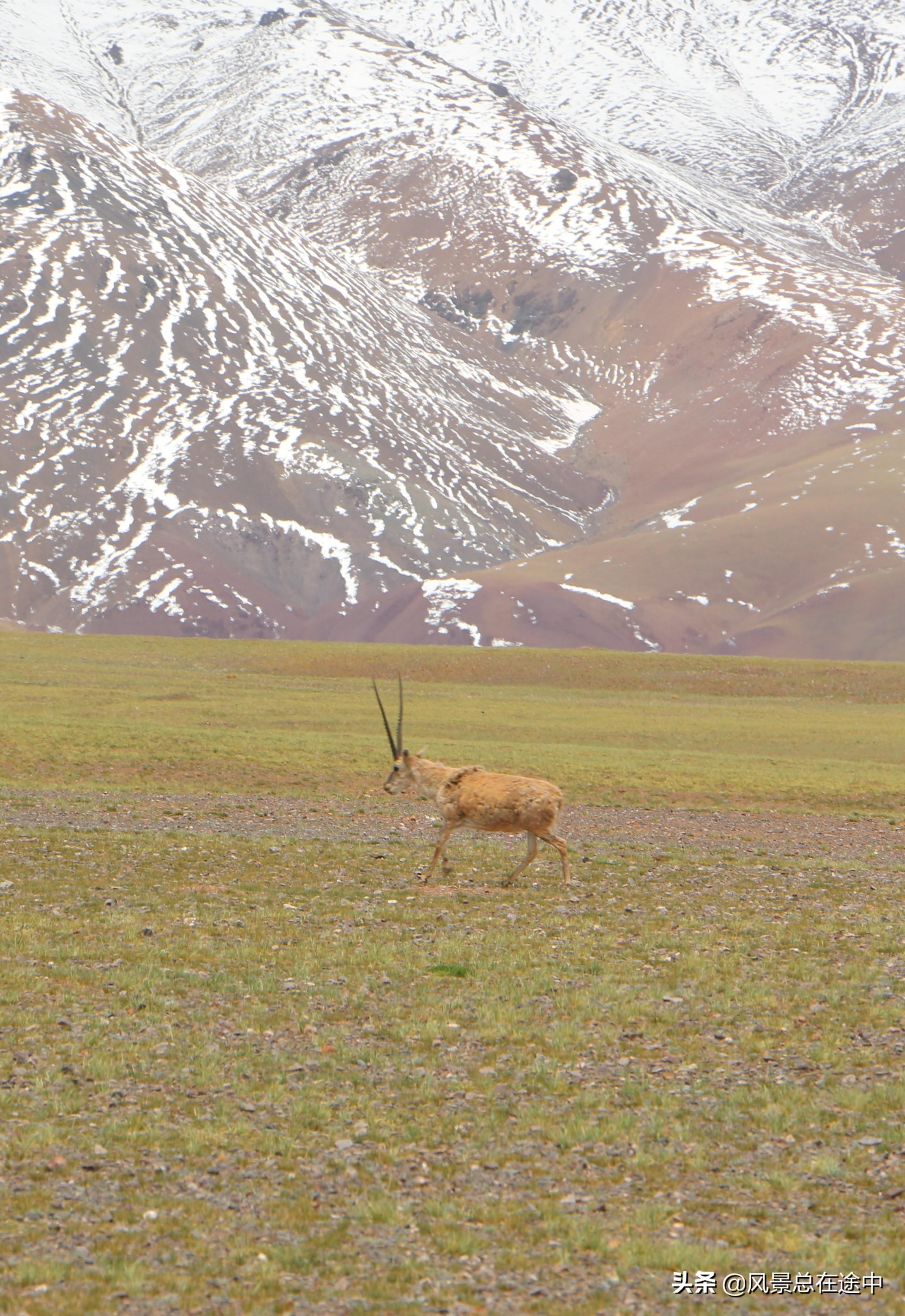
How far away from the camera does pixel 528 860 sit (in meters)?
22.5

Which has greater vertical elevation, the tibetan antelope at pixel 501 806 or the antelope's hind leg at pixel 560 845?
the tibetan antelope at pixel 501 806

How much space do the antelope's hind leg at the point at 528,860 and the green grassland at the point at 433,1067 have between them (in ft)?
1.67

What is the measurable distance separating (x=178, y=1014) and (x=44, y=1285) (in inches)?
224

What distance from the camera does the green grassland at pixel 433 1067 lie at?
9.03m

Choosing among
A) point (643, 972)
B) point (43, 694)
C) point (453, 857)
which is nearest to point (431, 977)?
point (643, 972)

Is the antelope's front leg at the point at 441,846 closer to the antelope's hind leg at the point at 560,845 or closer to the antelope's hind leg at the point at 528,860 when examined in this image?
the antelope's hind leg at the point at 528,860

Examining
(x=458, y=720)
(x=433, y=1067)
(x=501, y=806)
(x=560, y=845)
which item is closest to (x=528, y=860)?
(x=560, y=845)

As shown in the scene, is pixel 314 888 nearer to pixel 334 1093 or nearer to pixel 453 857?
pixel 453 857

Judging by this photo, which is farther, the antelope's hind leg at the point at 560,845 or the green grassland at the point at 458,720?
the green grassland at the point at 458,720

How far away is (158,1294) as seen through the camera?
8.55 meters

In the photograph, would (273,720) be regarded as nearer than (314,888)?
No

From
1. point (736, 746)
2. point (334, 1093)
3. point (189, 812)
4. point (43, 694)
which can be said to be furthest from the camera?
point (43, 694)

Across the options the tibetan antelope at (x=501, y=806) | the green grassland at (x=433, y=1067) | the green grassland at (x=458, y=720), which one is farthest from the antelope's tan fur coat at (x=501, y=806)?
the green grassland at (x=458, y=720)

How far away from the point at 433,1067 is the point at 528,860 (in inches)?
385
